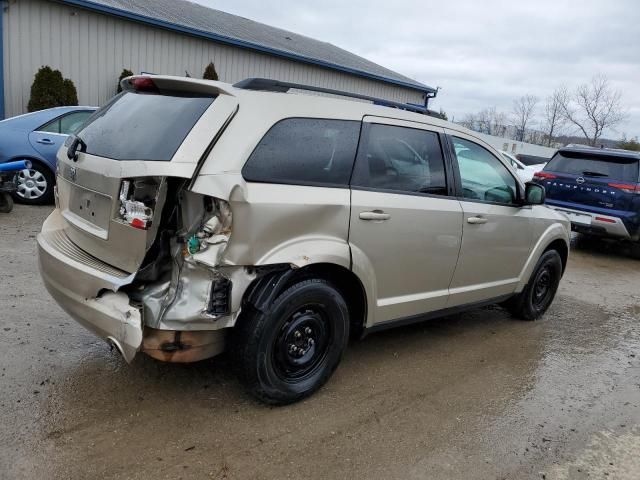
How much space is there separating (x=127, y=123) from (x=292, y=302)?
57.0 inches

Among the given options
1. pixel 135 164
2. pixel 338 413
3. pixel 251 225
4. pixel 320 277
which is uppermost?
pixel 135 164

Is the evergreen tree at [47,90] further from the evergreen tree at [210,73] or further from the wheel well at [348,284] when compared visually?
the wheel well at [348,284]

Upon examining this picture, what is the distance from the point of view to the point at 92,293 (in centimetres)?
296

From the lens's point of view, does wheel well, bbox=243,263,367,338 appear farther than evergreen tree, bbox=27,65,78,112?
No

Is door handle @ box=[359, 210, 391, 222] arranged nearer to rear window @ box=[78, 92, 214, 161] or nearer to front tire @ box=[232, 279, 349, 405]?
front tire @ box=[232, 279, 349, 405]

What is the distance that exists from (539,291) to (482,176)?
178 centimetres

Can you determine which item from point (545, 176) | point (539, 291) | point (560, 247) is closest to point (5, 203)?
point (539, 291)

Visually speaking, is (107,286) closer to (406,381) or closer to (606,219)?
(406,381)

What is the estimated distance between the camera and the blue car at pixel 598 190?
8.73m

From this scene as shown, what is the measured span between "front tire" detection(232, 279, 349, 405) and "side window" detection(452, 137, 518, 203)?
1.58 meters

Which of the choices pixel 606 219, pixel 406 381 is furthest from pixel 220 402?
pixel 606 219

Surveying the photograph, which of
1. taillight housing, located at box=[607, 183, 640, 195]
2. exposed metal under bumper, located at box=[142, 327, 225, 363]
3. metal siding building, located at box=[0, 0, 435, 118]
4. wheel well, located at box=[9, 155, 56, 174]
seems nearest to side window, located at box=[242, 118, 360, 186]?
exposed metal under bumper, located at box=[142, 327, 225, 363]

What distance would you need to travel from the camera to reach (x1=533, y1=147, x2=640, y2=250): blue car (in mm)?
8727

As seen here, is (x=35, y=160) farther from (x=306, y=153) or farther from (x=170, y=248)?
(x=306, y=153)
